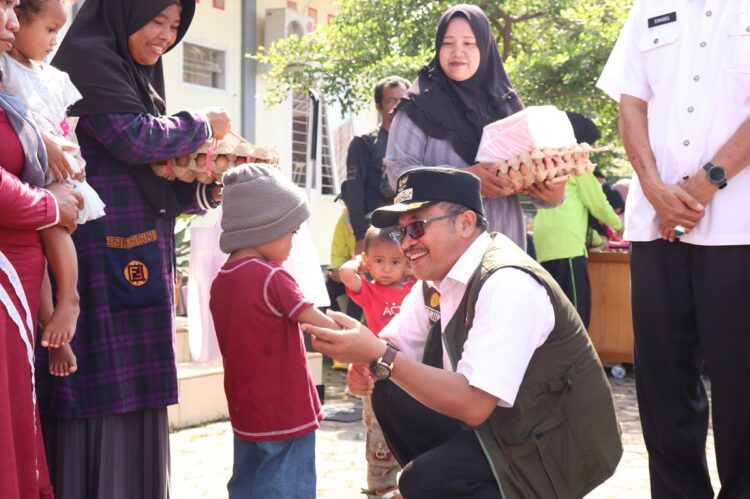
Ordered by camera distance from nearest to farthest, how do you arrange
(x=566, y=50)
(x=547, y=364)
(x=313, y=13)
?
(x=547, y=364)
(x=566, y=50)
(x=313, y=13)

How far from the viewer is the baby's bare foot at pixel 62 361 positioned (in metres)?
3.55

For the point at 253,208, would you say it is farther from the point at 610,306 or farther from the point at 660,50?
the point at 610,306

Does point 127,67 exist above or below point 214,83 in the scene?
above

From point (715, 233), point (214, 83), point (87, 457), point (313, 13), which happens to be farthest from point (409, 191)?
point (313, 13)

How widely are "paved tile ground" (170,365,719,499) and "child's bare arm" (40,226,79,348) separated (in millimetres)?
1818

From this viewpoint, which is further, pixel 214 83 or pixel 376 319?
pixel 214 83

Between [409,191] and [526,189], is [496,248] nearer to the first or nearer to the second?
[409,191]

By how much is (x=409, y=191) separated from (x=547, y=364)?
728 millimetres

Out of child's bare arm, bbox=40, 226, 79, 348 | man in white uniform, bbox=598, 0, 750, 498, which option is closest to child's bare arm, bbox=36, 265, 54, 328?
child's bare arm, bbox=40, 226, 79, 348

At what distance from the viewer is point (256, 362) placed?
154 inches

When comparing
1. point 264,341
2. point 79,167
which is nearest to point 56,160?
point 79,167

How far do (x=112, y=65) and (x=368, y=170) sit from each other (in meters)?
3.47

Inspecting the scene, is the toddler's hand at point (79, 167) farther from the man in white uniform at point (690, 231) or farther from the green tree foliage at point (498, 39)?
the green tree foliage at point (498, 39)

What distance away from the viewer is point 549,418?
3430 millimetres
